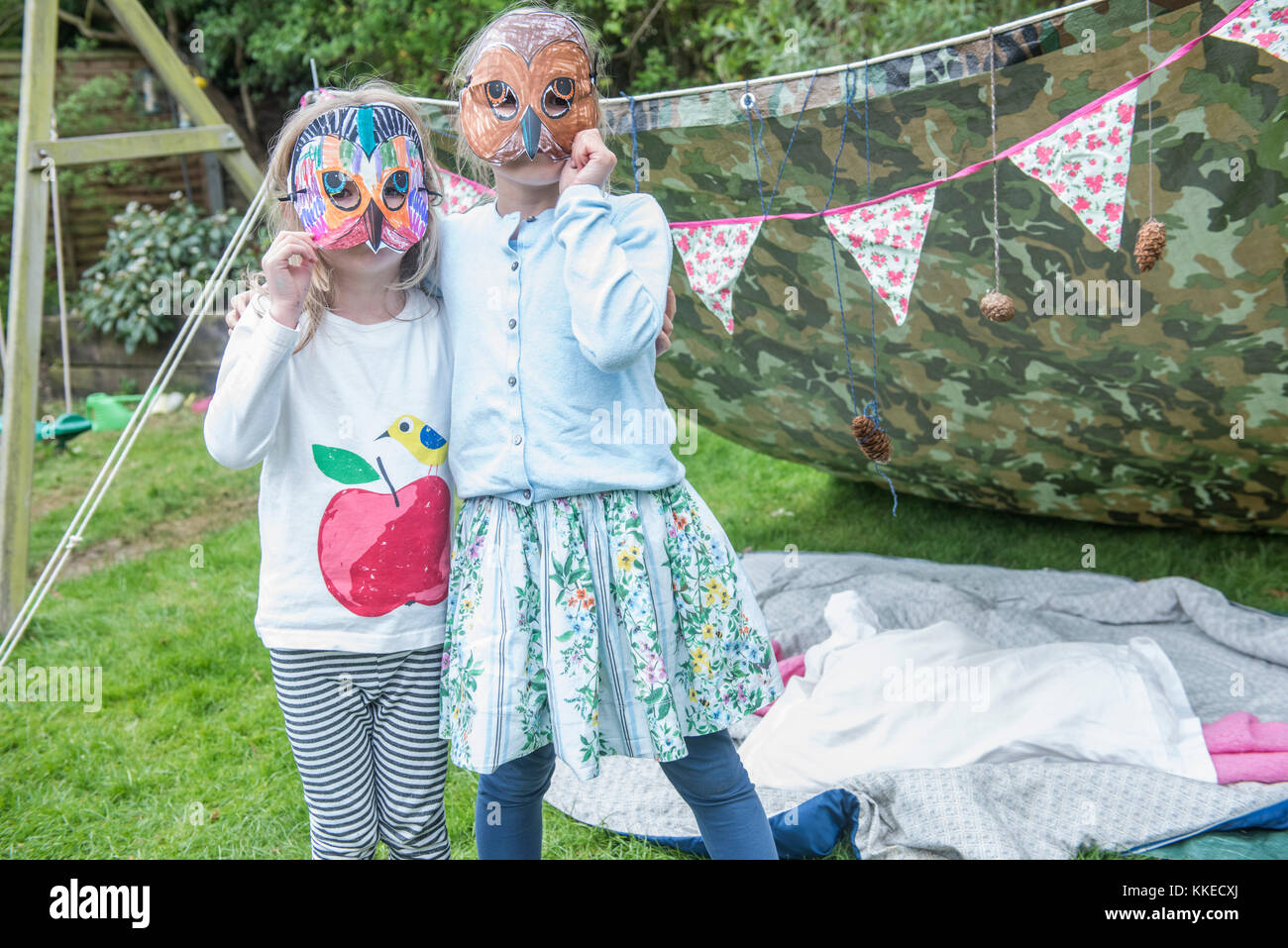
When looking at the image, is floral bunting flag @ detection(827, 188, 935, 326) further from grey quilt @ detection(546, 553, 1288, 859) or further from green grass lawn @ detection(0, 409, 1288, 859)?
green grass lawn @ detection(0, 409, 1288, 859)

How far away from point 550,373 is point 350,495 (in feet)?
1.17

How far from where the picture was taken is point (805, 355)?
3.30 metres

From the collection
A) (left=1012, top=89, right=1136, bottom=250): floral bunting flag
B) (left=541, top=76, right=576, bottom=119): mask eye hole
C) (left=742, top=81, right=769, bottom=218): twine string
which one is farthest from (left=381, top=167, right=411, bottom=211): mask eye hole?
(left=1012, top=89, right=1136, bottom=250): floral bunting flag

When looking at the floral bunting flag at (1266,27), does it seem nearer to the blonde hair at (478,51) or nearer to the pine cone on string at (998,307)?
the pine cone on string at (998,307)

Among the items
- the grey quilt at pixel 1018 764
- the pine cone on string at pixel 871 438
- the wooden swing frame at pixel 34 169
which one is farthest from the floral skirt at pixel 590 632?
the wooden swing frame at pixel 34 169

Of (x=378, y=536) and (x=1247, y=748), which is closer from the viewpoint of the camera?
(x=378, y=536)

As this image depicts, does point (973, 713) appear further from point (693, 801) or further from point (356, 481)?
point (356, 481)

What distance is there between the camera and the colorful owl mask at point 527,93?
63.7 inches

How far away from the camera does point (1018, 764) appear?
248 cm

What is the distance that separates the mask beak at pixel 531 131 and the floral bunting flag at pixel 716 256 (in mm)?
1272

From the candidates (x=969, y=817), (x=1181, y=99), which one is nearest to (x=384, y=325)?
(x=969, y=817)

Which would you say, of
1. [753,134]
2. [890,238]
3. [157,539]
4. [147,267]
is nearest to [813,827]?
[890,238]

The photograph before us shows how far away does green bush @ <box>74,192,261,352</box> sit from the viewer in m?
7.44

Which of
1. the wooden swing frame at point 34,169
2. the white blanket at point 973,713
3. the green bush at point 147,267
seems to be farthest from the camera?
the green bush at point 147,267
